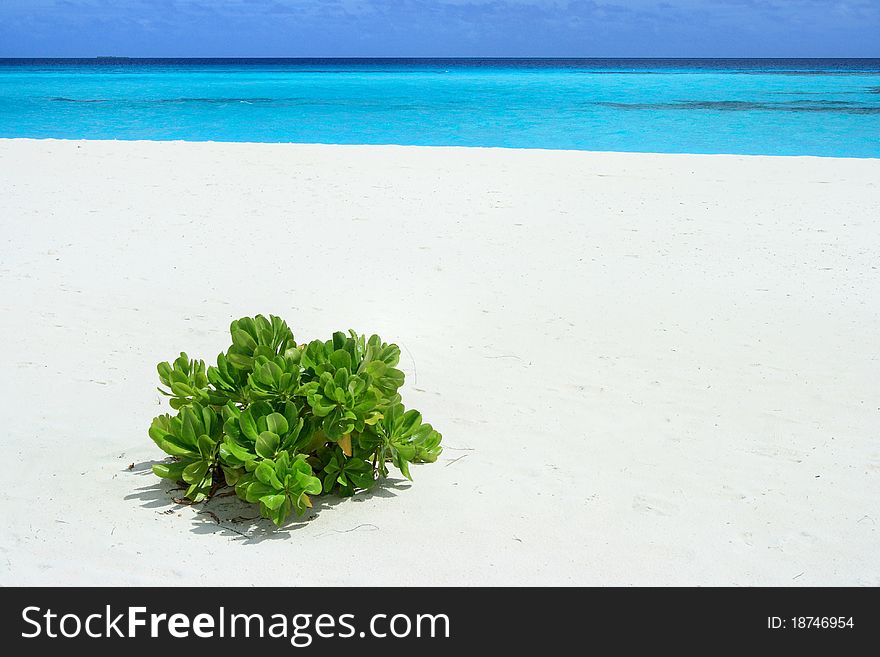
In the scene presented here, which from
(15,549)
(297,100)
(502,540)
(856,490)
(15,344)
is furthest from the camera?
(297,100)

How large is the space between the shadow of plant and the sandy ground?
11mm

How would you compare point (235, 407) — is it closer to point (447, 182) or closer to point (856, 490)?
point (856, 490)

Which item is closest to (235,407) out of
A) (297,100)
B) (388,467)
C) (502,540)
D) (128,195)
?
(388,467)

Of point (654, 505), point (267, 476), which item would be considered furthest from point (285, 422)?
point (654, 505)

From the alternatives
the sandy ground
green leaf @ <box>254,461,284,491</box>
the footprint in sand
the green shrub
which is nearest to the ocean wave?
the sandy ground

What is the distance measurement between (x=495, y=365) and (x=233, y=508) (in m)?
1.64

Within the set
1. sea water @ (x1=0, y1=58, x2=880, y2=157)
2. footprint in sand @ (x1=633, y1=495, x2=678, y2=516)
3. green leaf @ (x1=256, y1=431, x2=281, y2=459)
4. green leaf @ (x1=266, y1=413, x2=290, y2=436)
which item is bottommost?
footprint in sand @ (x1=633, y1=495, x2=678, y2=516)

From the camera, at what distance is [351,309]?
4609 millimetres

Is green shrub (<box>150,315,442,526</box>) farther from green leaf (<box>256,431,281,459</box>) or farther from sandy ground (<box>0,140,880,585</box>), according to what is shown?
sandy ground (<box>0,140,880,585</box>)

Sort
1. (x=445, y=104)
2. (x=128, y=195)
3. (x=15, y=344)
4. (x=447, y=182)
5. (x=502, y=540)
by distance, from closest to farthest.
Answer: (x=502, y=540) → (x=15, y=344) → (x=128, y=195) → (x=447, y=182) → (x=445, y=104)

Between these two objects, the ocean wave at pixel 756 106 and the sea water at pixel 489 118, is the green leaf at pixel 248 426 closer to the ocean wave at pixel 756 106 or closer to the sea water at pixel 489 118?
the sea water at pixel 489 118

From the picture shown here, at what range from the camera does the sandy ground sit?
230 centimetres

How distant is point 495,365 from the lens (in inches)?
151

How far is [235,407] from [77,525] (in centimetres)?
54
